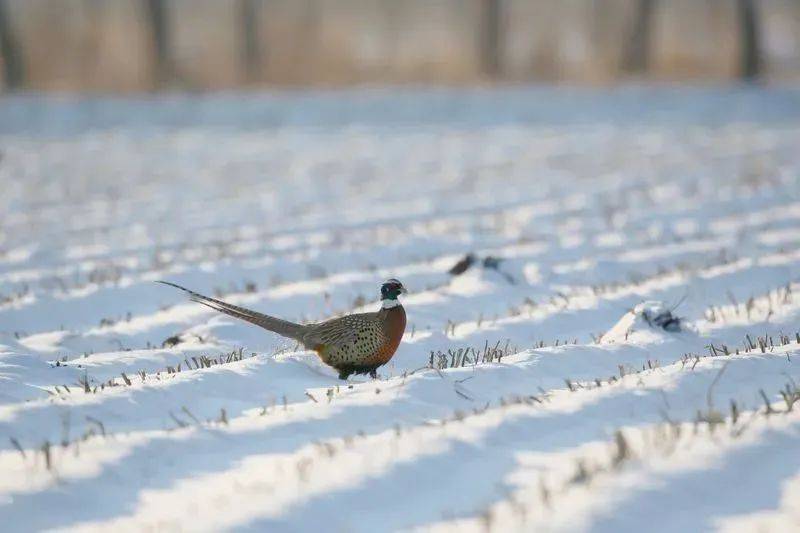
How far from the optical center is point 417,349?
5562 millimetres

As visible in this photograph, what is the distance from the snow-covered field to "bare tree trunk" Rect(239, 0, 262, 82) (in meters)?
11.8

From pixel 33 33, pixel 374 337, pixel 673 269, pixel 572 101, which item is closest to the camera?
pixel 374 337

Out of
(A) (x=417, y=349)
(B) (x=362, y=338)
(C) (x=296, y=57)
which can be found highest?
(C) (x=296, y=57)

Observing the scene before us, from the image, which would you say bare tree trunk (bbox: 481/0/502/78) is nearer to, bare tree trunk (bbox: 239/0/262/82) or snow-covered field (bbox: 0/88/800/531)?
bare tree trunk (bbox: 239/0/262/82)

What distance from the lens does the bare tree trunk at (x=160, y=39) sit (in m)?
25.2

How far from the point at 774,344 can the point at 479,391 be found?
1.79 metres

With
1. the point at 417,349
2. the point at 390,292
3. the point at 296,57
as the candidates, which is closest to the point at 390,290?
the point at 390,292

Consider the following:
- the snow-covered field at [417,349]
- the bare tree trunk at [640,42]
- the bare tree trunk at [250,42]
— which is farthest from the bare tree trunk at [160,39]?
the bare tree trunk at [640,42]

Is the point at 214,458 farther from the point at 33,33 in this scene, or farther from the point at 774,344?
the point at 33,33

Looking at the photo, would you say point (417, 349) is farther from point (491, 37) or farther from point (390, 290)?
point (491, 37)

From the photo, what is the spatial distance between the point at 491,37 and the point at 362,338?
79.2ft

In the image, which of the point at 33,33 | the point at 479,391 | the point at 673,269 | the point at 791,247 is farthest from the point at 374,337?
the point at 33,33

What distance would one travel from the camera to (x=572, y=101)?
71.9 feet

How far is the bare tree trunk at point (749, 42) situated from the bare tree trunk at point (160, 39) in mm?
13430
